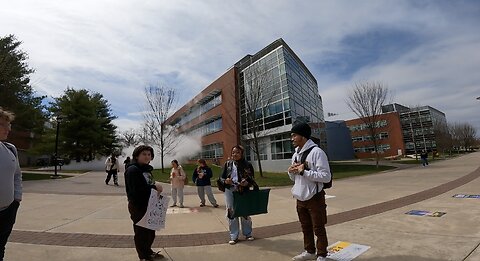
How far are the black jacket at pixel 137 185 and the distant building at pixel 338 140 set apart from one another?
226ft

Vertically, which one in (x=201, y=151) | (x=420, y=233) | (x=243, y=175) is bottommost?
(x=420, y=233)

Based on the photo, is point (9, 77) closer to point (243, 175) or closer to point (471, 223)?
point (243, 175)

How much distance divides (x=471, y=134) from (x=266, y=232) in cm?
10513

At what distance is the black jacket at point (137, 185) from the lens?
169 inches

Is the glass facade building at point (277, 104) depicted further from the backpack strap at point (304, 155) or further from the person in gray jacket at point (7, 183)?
the person in gray jacket at point (7, 183)

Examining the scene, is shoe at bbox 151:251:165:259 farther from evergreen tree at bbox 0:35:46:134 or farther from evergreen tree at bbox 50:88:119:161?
evergreen tree at bbox 50:88:119:161

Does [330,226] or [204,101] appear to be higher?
[204,101]

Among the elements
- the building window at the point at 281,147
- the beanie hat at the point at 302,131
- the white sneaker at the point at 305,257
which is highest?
the building window at the point at 281,147

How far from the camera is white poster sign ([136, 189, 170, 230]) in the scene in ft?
14.1

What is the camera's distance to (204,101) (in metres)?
47.2

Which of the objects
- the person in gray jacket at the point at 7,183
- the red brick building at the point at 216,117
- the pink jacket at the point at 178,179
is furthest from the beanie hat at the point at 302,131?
the red brick building at the point at 216,117

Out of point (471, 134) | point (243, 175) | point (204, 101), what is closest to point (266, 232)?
point (243, 175)

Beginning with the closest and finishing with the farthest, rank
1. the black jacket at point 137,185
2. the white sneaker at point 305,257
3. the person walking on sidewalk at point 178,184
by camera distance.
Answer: the white sneaker at point 305,257, the black jacket at point 137,185, the person walking on sidewalk at point 178,184

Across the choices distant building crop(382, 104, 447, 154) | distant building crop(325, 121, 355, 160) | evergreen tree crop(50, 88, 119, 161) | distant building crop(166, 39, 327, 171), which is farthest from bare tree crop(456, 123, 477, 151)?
evergreen tree crop(50, 88, 119, 161)
